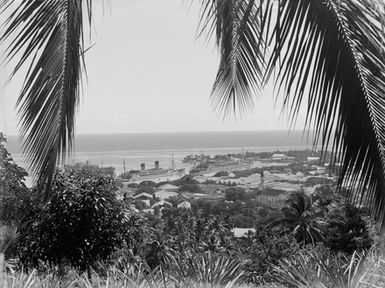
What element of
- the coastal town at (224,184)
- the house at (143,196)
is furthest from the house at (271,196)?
the house at (143,196)

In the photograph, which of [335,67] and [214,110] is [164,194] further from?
[335,67]

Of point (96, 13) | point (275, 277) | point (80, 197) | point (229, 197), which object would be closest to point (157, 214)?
point (229, 197)

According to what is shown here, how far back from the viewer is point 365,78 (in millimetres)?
2016

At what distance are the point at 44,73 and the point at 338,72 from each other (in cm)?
121

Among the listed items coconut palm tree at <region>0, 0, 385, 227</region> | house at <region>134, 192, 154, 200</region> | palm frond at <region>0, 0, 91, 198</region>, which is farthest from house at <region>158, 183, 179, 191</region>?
coconut palm tree at <region>0, 0, 385, 227</region>

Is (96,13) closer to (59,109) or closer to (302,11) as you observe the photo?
(59,109)

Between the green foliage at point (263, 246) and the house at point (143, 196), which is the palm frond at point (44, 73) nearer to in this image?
the green foliage at point (263, 246)

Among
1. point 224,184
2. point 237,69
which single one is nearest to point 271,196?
point 224,184

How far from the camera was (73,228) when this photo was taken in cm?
930

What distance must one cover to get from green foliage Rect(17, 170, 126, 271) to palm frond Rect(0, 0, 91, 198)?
6995 mm

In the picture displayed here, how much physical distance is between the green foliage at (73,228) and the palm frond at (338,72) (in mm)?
7577

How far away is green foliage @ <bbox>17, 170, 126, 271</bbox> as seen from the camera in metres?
9.21

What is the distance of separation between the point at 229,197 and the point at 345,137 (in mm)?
36442

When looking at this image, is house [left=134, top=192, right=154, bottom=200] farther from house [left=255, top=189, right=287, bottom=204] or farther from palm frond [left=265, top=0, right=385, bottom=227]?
palm frond [left=265, top=0, right=385, bottom=227]
